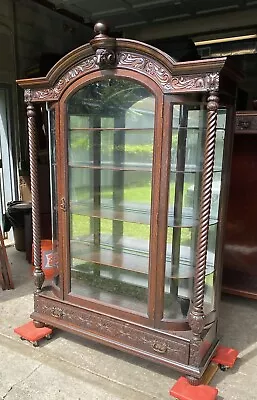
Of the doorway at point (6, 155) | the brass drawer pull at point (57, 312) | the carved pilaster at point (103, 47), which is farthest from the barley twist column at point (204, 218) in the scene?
the doorway at point (6, 155)

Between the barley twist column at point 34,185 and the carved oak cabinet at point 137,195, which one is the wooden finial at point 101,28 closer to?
the carved oak cabinet at point 137,195

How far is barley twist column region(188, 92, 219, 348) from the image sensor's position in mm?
1460

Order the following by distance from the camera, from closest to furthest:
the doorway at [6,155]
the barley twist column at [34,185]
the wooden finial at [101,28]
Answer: the wooden finial at [101,28] < the barley twist column at [34,185] < the doorway at [6,155]

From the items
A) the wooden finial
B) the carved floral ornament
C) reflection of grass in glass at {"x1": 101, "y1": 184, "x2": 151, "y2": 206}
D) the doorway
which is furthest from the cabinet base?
the doorway

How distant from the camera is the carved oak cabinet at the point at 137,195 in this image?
157cm

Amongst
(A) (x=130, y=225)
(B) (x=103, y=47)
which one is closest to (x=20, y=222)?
(A) (x=130, y=225)

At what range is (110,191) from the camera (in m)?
2.16

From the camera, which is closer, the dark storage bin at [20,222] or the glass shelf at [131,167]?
the glass shelf at [131,167]

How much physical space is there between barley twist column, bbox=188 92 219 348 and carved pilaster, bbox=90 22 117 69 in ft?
1.74

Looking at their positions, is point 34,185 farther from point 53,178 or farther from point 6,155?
point 6,155

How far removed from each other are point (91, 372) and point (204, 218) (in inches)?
41.9

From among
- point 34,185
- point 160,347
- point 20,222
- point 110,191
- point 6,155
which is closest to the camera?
point 160,347

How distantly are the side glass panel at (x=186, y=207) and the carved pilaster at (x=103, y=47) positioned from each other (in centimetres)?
43

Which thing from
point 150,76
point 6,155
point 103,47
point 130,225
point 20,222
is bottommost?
point 20,222
